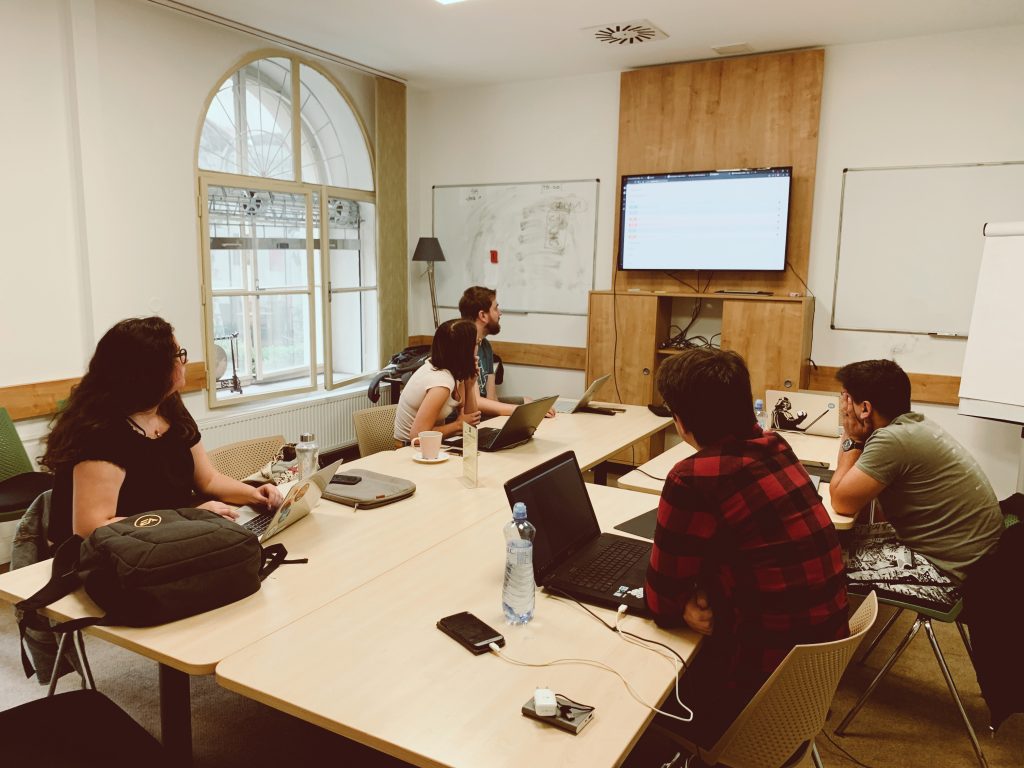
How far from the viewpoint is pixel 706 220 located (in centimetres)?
506

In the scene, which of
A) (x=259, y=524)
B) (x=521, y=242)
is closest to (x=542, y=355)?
(x=521, y=242)

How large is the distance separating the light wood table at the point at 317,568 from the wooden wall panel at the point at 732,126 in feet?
8.39

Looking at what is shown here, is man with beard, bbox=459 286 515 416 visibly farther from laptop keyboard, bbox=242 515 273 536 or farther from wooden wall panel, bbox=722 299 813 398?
laptop keyboard, bbox=242 515 273 536

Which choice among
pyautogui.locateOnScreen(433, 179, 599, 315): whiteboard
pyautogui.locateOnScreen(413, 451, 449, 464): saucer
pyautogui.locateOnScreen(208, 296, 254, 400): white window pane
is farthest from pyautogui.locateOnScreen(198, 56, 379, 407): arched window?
pyautogui.locateOnScreen(413, 451, 449, 464): saucer

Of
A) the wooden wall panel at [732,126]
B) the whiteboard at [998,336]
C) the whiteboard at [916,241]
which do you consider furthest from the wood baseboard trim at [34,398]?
the whiteboard at [998,336]

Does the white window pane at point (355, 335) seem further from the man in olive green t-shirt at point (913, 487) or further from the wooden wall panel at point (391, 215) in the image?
the man in olive green t-shirt at point (913, 487)

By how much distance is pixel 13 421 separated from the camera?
3.71 metres

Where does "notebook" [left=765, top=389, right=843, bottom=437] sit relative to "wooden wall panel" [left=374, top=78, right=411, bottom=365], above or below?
below

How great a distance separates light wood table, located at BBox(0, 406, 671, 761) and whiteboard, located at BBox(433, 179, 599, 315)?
9.26ft

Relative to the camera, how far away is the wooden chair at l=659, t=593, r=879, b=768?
143cm

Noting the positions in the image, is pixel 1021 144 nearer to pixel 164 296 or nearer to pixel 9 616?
pixel 164 296

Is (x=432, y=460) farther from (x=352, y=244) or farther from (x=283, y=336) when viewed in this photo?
(x=352, y=244)

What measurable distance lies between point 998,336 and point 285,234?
440 centimetres

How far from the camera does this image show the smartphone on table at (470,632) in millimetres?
1535
